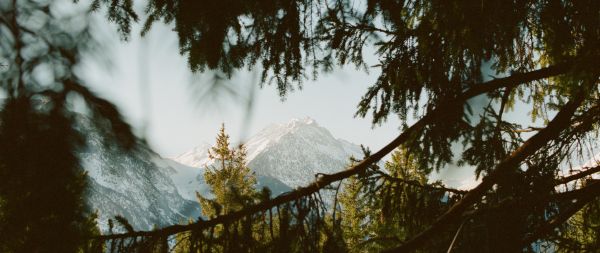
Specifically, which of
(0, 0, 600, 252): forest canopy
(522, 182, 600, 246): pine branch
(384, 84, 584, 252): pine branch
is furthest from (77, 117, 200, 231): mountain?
(522, 182, 600, 246): pine branch

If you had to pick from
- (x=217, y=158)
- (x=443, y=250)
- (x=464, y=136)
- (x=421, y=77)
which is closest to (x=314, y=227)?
(x=443, y=250)

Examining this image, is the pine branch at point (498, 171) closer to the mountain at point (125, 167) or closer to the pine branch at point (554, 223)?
the pine branch at point (554, 223)

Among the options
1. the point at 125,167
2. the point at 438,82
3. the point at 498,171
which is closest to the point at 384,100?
the point at 438,82

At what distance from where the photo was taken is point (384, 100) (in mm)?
3543

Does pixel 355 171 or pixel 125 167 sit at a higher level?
pixel 355 171

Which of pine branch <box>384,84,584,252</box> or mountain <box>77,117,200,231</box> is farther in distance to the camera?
pine branch <box>384,84,584,252</box>

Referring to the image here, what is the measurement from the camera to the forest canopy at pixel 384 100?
1059 millimetres

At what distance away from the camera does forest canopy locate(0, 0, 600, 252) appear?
1.06 meters

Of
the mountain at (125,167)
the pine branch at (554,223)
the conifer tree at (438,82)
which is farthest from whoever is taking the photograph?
the pine branch at (554,223)

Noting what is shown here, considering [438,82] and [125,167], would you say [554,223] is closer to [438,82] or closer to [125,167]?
[438,82]

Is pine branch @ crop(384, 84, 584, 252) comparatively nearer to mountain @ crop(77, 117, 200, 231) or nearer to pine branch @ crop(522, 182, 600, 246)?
pine branch @ crop(522, 182, 600, 246)

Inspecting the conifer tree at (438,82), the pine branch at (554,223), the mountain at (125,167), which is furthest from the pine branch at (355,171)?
the mountain at (125,167)

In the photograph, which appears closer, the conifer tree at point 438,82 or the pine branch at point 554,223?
the conifer tree at point 438,82

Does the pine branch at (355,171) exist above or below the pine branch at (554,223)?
above
